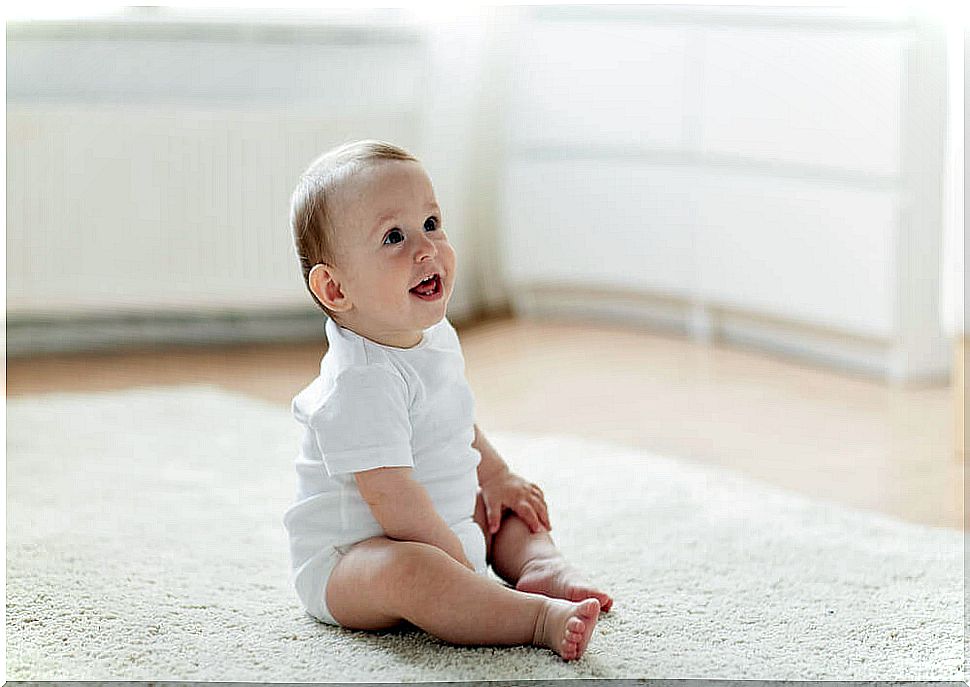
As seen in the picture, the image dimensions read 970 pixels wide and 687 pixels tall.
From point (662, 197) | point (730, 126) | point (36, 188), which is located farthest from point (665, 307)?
point (36, 188)

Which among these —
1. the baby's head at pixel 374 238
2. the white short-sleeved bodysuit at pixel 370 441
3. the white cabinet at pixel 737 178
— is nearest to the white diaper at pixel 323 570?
the white short-sleeved bodysuit at pixel 370 441

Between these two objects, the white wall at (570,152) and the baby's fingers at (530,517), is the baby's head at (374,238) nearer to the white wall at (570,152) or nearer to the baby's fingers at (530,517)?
the baby's fingers at (530,517)

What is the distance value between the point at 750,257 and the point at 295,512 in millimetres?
1376

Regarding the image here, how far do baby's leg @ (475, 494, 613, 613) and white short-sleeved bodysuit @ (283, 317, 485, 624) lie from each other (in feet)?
0.13

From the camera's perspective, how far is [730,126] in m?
2.31

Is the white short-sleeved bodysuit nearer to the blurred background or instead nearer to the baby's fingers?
the baby's fingers

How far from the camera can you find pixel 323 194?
3.50 ft

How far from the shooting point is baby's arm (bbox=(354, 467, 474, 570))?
1.05 m

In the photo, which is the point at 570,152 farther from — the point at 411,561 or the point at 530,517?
the point at 411,561

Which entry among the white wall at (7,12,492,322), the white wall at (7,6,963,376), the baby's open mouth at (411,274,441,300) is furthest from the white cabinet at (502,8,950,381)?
the baby's open mouth at (411,274,441,300)

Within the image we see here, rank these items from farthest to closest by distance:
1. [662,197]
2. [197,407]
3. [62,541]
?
[662,197] < [197,407] < [62,541]

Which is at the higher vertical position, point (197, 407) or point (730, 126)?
point (730, 126)

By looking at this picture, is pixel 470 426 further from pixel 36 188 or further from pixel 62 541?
pixel 36 188

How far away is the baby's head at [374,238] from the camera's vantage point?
1062 millimetres
